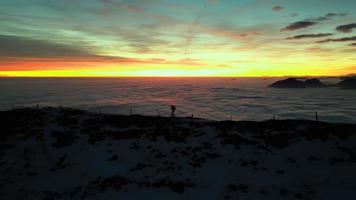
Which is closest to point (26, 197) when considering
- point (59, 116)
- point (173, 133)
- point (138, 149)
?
point (138, 149)

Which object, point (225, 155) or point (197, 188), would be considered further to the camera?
point (225, 155)

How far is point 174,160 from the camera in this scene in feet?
71.7

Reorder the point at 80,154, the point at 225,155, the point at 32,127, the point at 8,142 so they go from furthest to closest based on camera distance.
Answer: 1. the point at 32,127
2. the point at 8,142
3. the point at 80,154
4. the point at 225,155

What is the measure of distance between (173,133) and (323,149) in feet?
45.1

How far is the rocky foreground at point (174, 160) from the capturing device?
17.5 meters

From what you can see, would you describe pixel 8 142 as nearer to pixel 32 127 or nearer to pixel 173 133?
pixel 32 127

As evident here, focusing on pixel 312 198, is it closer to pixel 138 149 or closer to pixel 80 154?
pixel 138 149

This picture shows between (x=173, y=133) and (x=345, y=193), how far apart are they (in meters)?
15.6

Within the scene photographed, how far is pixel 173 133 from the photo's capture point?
27.6 m

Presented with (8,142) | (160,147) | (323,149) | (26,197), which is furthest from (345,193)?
(8,142)

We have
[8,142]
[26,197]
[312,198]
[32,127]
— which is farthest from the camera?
[32,127]

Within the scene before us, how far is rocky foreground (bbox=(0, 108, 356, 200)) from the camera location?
17547 millimetres

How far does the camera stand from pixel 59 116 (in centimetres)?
3388

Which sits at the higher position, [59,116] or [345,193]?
[59,116]
